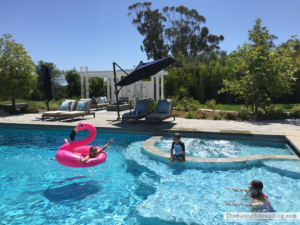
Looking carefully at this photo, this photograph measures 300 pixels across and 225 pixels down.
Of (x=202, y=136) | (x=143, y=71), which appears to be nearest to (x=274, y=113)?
(x=202, y=136)

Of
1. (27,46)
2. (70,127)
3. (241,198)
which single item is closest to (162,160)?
(241,198)

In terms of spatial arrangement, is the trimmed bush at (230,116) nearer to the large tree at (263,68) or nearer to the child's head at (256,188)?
the large tree at (263,68)

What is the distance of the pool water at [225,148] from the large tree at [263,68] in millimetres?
4504

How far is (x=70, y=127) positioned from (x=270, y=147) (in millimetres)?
7476

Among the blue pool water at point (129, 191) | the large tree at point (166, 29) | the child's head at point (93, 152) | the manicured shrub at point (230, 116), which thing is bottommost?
the blue pool water at point (129, 191)

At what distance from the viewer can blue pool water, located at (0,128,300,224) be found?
3561mm

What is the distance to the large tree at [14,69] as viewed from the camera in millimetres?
13883

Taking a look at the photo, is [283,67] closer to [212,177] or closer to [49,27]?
[212,177]

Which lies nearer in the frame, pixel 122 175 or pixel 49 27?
pixel 122 175

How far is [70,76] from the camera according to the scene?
21.9 metres

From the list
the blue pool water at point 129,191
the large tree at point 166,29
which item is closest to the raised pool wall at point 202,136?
the blue pool water at point 129,191

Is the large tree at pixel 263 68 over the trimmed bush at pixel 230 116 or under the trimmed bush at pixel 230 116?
over

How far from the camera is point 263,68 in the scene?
10406mm

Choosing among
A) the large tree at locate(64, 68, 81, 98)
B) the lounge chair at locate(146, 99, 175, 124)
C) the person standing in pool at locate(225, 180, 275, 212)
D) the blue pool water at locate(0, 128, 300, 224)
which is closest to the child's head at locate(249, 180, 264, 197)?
the person standing in pool at locate(225, 180, 275, 212)
